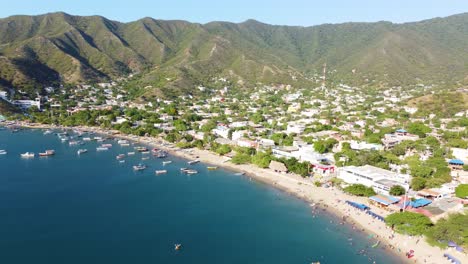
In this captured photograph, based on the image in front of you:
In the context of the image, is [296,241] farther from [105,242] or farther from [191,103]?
[191,103]

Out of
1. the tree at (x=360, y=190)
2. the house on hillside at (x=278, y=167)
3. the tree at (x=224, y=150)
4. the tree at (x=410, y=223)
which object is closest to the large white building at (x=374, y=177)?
the tree at (x=360, y=190)

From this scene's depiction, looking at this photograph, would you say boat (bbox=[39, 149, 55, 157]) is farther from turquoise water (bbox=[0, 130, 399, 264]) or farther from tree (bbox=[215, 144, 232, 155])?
tree (bbox=[215, 144, 232, 155])

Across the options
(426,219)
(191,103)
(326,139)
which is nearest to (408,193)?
(426,219)

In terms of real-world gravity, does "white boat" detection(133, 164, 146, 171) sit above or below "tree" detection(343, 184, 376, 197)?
below

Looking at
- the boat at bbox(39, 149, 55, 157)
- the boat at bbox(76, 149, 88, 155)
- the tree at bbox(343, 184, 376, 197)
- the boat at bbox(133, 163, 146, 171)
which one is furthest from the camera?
the boat at bbox(76, 149, 88, 155)

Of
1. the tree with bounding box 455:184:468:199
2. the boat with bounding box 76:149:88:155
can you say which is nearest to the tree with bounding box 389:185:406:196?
the tree with bounding box 455:184:468:199

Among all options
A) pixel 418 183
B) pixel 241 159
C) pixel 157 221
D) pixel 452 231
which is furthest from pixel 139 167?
pixel 452 231

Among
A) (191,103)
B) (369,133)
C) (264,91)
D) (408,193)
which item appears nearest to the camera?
(408,193)
